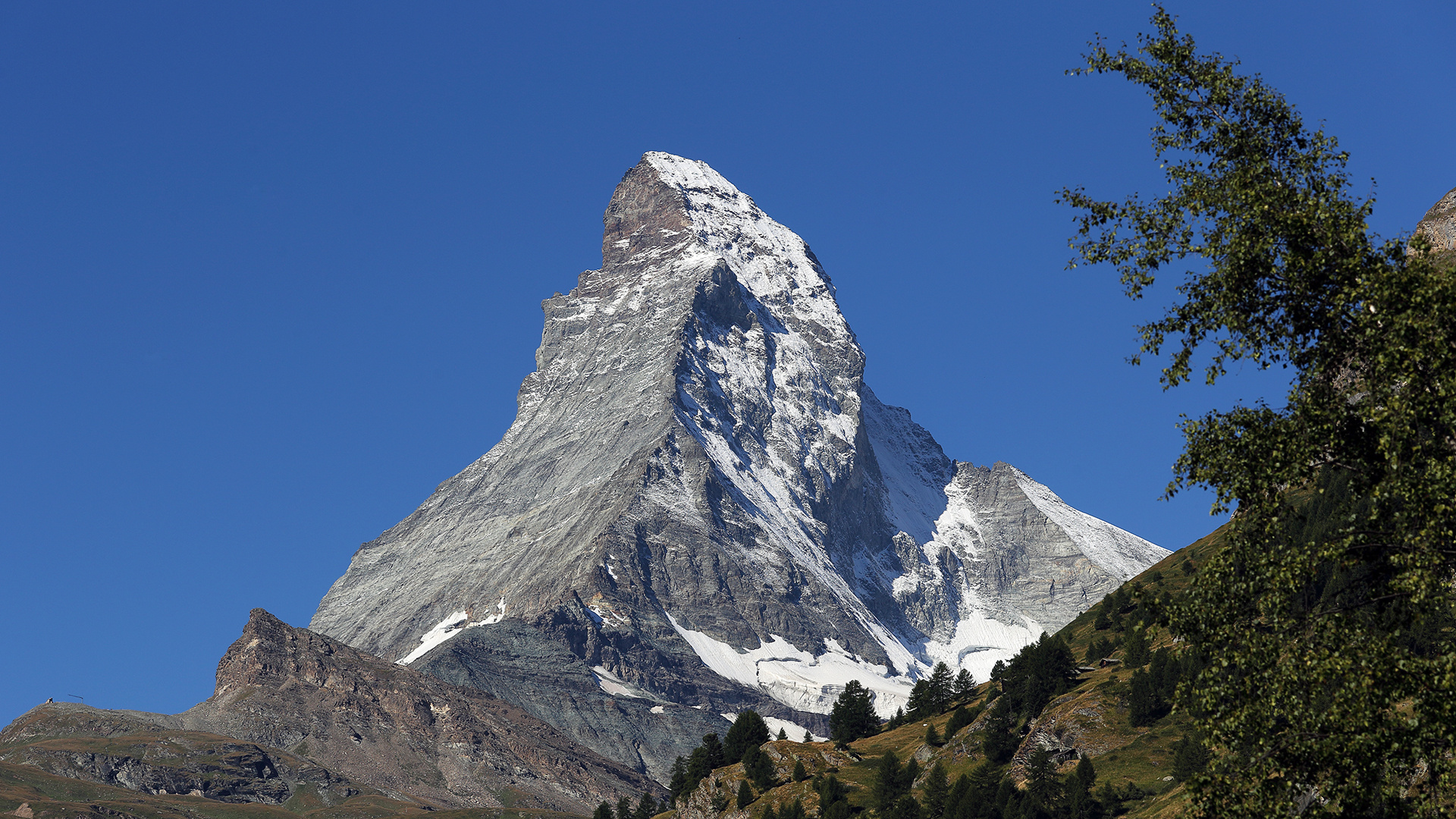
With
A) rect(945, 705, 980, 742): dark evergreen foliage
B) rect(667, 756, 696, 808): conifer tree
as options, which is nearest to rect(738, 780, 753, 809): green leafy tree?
rect(667, 756, 696, 808): conifer tree

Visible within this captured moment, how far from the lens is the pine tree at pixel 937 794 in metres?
117

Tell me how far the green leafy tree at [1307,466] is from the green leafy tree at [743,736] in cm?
13044

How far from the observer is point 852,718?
6698 inches

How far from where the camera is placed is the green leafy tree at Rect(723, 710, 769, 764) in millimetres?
157750

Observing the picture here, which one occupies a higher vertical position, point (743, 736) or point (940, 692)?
point (940, 692)

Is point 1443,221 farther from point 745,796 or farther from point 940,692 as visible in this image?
point 940,692

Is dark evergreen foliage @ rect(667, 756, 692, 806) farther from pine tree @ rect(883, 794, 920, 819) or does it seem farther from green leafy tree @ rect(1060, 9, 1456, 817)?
green leafy tree @ rect(1060, 9, 1456, 817)

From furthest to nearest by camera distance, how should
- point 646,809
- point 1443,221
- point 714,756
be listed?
point 646,809, point 714,756, point 1443,221

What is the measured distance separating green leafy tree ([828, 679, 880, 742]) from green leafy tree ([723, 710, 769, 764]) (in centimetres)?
983

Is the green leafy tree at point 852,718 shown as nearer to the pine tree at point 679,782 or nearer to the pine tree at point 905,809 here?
the pine tree at point 679,782

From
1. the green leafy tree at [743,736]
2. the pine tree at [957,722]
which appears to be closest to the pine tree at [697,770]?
the green leafy tree at [743,736]

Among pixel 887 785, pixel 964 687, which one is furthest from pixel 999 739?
pixel 964 687

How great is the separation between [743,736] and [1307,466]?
13627cm

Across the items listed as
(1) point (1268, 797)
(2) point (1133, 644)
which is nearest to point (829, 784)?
(2) point (1133, 644)
